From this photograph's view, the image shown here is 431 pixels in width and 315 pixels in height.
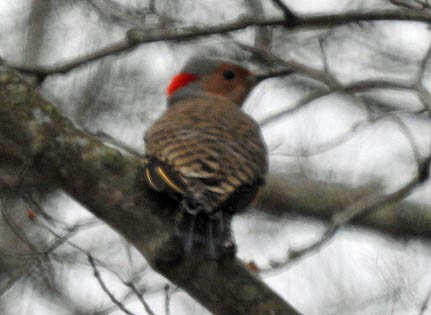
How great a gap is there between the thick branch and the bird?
0.11m

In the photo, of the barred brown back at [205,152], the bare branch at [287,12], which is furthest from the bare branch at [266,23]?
the barred brown back at [205,152]

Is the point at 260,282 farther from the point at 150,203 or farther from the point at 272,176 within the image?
the point at 272,176

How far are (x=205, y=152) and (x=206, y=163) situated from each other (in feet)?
0.59

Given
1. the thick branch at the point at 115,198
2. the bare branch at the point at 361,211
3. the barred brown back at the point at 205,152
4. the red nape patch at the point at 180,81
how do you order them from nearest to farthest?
1. the bare branch at the point at 361,211
2. the thick branch at the point at 115,198
3. the barred brown back at the point at 205,152
4. the red nape patch at the point at 180,81

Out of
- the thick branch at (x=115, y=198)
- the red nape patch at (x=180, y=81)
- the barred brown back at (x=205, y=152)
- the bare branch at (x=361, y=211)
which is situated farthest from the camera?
the red nape patch at (x=180, y=81)

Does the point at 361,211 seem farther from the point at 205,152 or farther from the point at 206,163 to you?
the point at 205,152

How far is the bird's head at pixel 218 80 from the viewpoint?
25.3 ft

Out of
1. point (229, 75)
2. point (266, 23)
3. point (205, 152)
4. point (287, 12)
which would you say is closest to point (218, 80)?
point (229, 75)

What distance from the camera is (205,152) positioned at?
584cm

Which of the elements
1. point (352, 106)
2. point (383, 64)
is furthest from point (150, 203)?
point (383, 64)

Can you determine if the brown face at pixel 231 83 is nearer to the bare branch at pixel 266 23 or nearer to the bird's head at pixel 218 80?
the bird's head at pixel 218 80

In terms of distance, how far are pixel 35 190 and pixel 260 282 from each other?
11.6 ft

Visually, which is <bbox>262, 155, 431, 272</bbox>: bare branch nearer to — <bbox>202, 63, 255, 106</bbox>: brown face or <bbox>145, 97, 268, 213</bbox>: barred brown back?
<bbox>145, 97, 268, 213</bbox>: barred brown back

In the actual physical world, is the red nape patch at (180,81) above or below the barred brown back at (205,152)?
above
